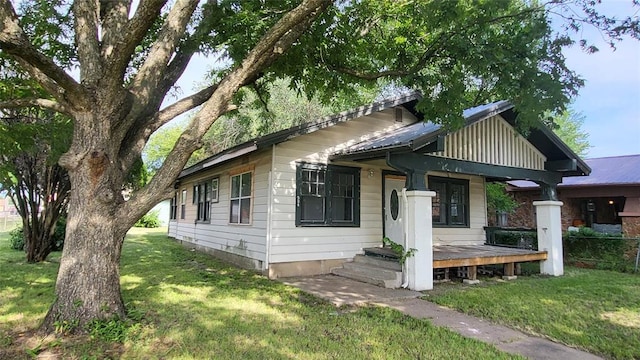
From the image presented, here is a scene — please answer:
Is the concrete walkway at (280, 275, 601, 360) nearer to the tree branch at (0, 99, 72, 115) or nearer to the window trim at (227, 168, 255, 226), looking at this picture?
the window trim at (227, 168, 255, 226)

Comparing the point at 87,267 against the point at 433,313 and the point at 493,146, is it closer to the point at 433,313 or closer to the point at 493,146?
the point at 433,313

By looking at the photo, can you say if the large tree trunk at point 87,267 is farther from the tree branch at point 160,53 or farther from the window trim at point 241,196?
the window trim at point 241,196

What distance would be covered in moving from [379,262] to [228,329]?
463 centimetres

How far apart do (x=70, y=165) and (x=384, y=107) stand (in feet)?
23.5

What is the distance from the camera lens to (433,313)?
570cm

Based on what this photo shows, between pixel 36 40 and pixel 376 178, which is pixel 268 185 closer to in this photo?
pixel 376 178

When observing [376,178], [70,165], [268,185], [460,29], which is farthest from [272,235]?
[460,29]

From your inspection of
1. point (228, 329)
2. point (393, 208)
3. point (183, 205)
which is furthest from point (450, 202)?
point (183, 205)

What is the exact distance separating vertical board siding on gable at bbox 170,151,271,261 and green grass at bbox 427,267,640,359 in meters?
4.03

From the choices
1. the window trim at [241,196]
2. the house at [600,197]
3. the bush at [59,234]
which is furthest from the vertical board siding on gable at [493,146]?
the bush at [59,234]

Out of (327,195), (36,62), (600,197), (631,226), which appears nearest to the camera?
Result: (36,62)

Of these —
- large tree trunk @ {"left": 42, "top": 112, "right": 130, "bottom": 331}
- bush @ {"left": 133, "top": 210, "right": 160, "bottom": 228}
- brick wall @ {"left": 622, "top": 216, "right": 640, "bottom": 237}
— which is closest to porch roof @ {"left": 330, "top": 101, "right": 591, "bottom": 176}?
brick wall @ {"left": 622, "top": 216, "right": 640, "bottom": 237}

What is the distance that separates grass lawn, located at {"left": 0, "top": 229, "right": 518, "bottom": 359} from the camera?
12.9 feet

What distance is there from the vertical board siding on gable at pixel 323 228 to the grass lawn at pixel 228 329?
146 centimetres
